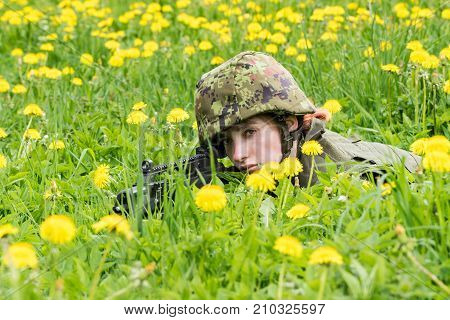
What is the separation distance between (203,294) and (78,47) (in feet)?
14.5

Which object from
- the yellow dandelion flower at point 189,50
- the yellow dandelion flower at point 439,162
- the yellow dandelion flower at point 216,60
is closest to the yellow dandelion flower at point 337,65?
the yellow dandelion flower at point 216,60

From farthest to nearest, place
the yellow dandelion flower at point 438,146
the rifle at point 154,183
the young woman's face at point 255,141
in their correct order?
the young woman's face at point 255,141, the rifle at point 154,183, the yellow dandelion flower at point 438,146

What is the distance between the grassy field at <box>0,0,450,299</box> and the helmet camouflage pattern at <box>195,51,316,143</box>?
10.3 inches

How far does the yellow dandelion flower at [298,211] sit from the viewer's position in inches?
118

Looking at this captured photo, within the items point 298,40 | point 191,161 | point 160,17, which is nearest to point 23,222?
point 191,161

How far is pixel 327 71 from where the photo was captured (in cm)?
557

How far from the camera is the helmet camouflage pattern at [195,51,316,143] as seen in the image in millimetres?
3684

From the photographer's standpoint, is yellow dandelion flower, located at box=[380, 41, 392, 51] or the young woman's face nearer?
Answer: the young woman's face

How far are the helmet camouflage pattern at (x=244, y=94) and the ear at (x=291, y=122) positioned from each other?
63 mm

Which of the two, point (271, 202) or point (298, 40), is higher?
point (298, 40)

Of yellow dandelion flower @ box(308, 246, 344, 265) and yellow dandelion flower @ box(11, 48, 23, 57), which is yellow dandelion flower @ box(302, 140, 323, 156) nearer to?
yellow dandelion flower @ box(308, 246, 344, 265)

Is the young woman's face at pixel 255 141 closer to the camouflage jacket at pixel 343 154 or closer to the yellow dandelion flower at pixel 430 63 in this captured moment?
the camouflage jacket at pixel 343 154

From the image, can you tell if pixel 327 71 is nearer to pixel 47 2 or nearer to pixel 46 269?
pixel 46 269

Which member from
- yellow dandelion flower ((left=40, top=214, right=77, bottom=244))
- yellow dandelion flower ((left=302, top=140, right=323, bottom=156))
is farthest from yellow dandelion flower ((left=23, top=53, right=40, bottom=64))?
yellow dandelion flower ((left=40, top=214, right=77, bottom=244))
